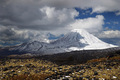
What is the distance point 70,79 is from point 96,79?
2980 millimetres

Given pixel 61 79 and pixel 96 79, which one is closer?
pixel 96 79

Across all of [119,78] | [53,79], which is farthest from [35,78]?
[119,78]

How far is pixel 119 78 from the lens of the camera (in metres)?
11.6

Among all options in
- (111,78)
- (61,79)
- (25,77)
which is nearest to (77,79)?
(61,79)

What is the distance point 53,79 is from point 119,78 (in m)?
7.81

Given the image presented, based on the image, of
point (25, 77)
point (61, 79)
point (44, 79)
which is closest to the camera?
point (61, 79)

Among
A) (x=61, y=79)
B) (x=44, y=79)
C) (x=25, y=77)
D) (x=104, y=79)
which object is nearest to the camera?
(x=104, y=79)

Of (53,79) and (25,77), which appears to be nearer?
(53,79)

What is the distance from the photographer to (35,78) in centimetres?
1423

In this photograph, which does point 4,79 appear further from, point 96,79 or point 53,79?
point 96,79

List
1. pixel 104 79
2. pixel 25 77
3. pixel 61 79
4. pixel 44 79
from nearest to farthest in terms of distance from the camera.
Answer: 1. pixel 104 79
2. pixel 61 79
3. pixel 44 79
4. pixel 25 77

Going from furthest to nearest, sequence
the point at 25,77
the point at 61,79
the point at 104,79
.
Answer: the point at 25,77, the point at 61,79, the point at 104,79

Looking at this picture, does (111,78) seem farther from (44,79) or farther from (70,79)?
(44,79)

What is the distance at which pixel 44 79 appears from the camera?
1381cm
